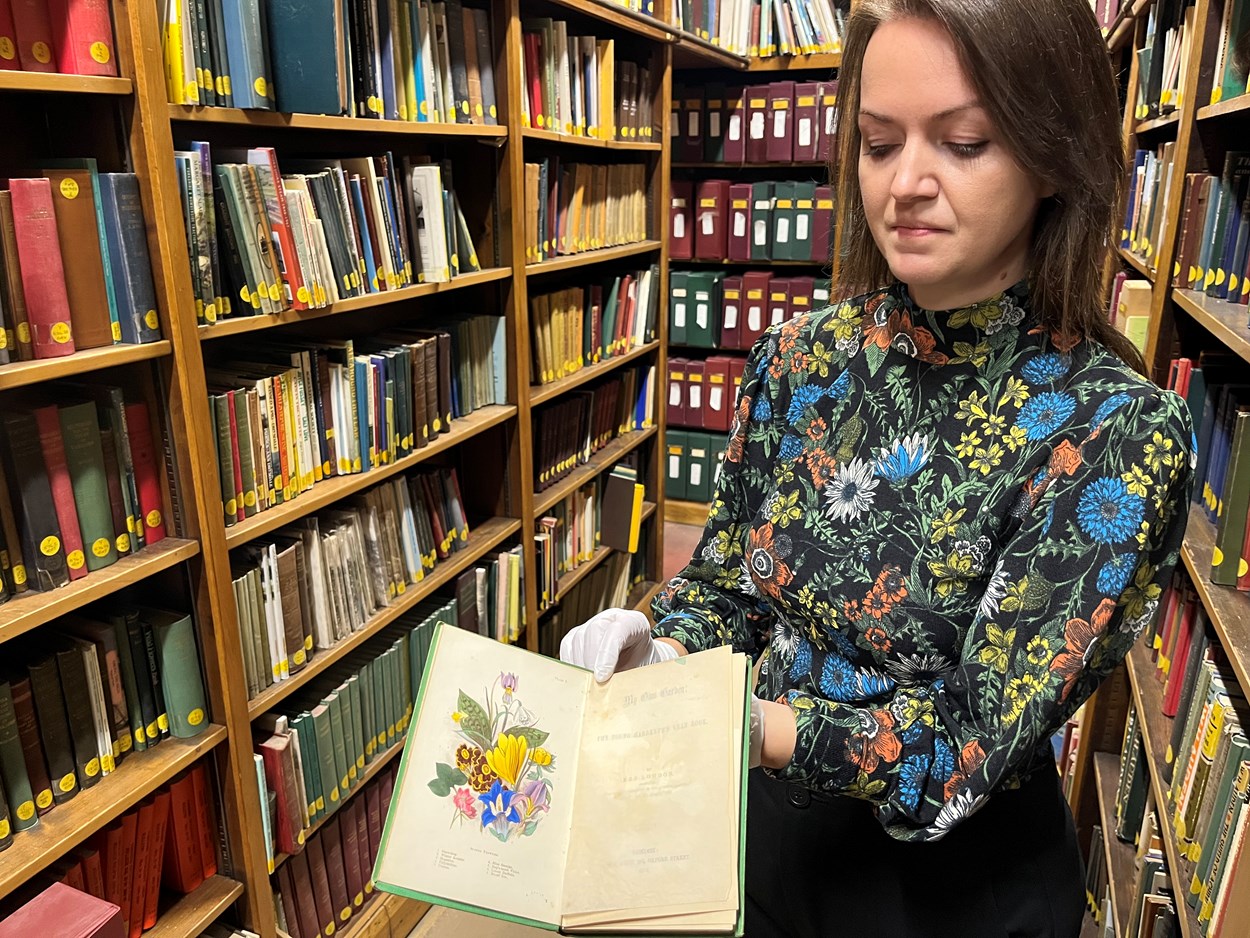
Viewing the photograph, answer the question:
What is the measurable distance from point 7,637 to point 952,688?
122 centimetres

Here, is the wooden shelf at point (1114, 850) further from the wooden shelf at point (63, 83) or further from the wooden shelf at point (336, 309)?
the wooden shelf at point (63, 83)

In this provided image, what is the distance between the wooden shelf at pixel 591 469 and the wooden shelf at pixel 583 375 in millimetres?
276

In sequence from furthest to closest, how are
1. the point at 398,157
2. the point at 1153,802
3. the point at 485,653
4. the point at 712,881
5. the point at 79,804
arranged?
the point at 398,157, the point at 1153,802, the point at 79,804, the point at 485,653, the point at 712,881

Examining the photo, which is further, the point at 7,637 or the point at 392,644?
the point at 392,644

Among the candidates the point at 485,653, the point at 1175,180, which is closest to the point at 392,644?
the point at 485,653

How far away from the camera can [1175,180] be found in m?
1.84

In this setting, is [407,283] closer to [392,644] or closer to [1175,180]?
[392,644]

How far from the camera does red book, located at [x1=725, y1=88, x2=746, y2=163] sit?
13.7 ft

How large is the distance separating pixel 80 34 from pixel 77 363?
1.49 feet

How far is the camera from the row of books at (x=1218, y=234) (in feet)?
5.19

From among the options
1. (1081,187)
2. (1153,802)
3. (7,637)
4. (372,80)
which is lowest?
(1153,802)

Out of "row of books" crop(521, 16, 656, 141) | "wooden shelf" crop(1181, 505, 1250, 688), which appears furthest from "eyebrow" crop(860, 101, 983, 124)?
"row of books" crop(521, 16, 656, 141)

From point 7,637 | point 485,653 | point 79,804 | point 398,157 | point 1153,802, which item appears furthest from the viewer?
point 398,157

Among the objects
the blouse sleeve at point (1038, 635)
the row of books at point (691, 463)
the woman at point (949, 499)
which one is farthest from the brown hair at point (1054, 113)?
the row of books at point (691, 463)
